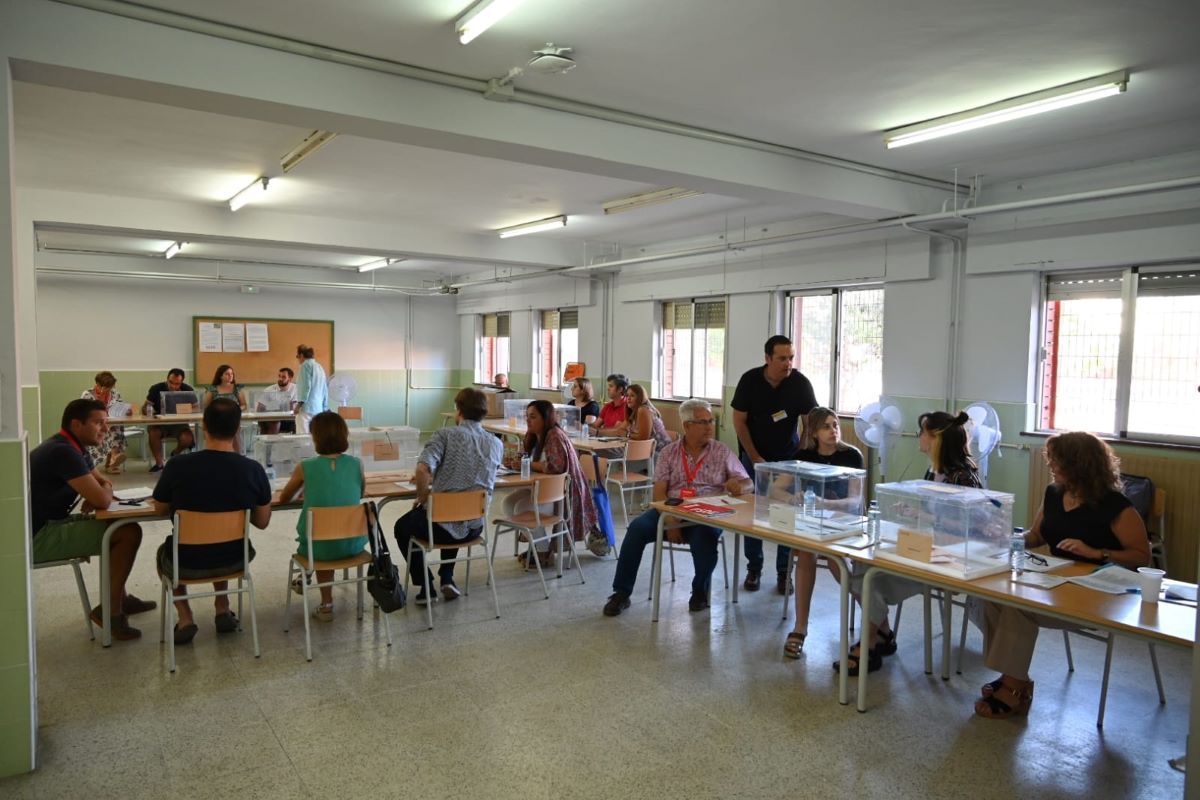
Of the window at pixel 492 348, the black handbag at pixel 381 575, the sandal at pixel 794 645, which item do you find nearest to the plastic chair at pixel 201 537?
the black handbag at pixel 381 575

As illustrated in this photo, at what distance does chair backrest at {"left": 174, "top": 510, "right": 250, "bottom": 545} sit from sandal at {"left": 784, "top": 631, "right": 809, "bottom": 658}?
8.82ft

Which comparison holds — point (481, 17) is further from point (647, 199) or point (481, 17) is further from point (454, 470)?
point (647, 199)

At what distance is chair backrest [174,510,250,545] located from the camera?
11.6 ft

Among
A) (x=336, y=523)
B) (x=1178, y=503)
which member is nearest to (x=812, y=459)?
(x=336, y=523)

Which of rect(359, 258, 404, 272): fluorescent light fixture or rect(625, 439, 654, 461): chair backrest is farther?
rect(359, 258, 404, 272): fluorescent light fixture

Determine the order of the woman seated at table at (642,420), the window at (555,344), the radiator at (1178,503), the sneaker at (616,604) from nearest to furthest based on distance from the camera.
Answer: the sneaker at (616,604) → the radiator at (1178,503) → the woman seated at table at (642,420) → the window at (555,344)

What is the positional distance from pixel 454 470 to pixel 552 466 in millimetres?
934

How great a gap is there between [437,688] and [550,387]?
8.64 metres

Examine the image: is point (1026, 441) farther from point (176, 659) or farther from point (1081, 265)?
point (176, 659)

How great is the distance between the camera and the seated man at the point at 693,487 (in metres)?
4.49

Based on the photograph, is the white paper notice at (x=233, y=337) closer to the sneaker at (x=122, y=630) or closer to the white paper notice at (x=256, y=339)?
the white paper notice at (x=256, y=339)

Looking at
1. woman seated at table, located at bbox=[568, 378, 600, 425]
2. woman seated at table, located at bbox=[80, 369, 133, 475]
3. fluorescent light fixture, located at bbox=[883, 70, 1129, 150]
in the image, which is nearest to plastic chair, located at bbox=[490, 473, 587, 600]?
fluorescent light fixture, located at bbox=[883, 70, 1129, 150]

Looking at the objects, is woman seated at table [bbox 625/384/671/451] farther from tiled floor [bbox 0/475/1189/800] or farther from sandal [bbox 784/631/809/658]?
sandal [bbox 784/631/809/658]

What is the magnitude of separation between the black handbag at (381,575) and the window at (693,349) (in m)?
5.35
